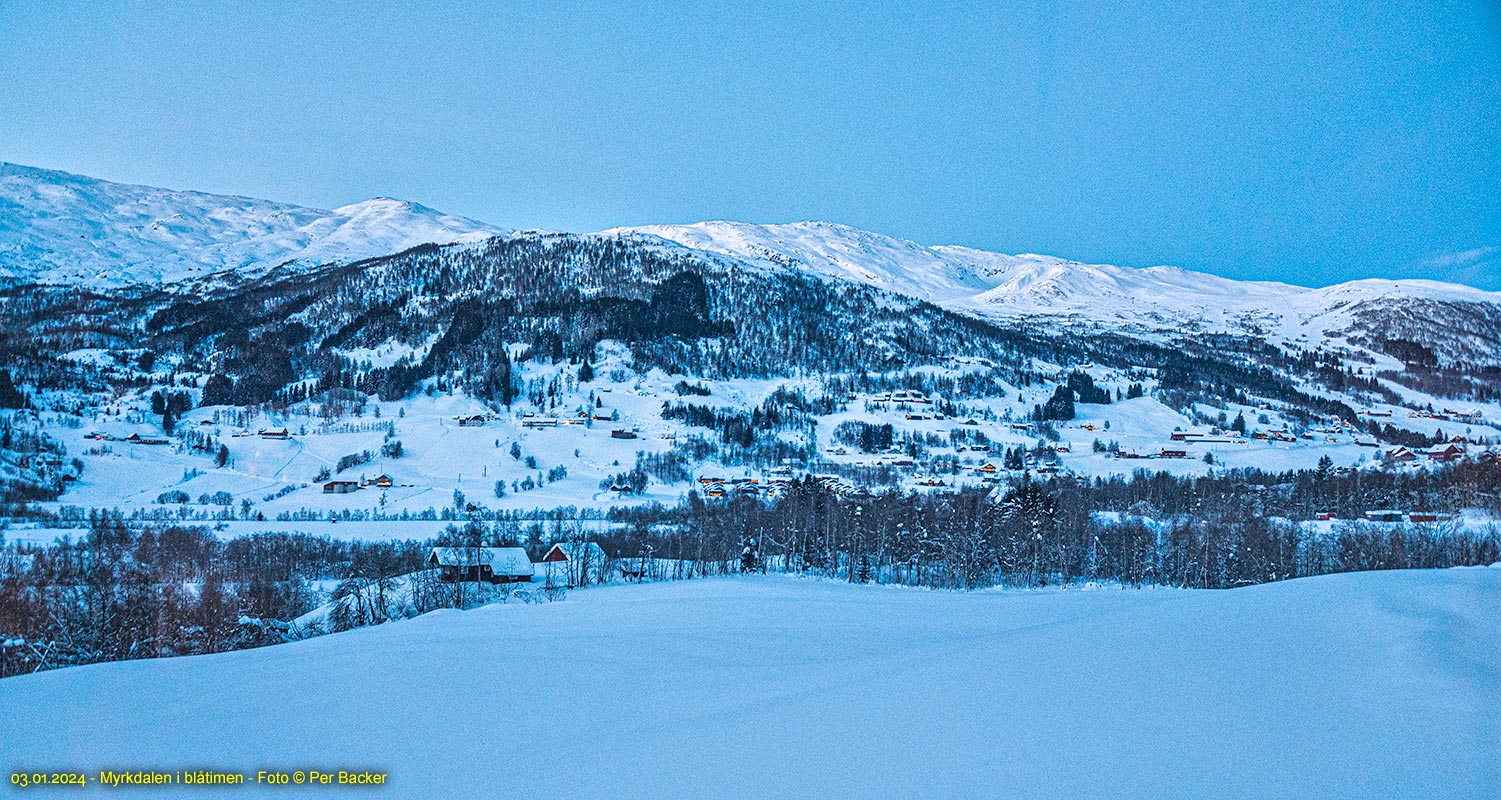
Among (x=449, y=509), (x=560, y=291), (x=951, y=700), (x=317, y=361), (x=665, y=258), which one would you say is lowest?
(x=449, y=509)

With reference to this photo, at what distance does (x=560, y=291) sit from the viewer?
144125 millimetres

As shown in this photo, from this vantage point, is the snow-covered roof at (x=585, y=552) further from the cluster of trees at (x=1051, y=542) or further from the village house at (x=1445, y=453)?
the village house at (x=1445, y=453)

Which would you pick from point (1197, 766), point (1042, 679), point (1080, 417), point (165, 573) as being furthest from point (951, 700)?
point (1080, 417)

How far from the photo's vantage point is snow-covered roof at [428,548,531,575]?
129 ft

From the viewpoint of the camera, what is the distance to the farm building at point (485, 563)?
38.0 meters

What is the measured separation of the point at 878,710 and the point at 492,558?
3582 cm

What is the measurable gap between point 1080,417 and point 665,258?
277 ft

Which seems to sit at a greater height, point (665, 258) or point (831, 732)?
point (665, 258)

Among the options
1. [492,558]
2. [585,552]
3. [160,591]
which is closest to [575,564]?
[585,552]

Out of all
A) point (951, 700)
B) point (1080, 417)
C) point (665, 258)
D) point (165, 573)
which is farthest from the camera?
point (665, 258)

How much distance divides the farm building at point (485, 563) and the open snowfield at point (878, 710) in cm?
2678

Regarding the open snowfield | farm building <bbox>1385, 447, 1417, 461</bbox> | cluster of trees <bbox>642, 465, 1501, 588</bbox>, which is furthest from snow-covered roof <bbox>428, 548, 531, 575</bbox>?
farm building <bbox>1385, 447, 1417, 461</bbox>

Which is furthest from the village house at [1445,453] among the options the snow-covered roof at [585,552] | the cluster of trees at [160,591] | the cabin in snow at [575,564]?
the cluster of trees at [160,591]

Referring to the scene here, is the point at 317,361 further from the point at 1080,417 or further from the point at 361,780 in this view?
the point at 361,780
